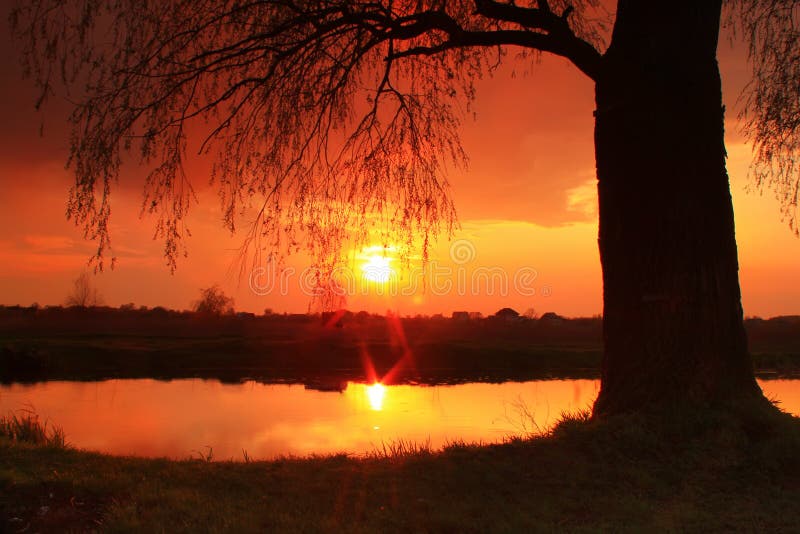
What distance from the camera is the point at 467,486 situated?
5.03 metres

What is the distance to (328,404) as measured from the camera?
16.0 metres

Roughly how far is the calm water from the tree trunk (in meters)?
2.01

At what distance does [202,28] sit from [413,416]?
9250 mm

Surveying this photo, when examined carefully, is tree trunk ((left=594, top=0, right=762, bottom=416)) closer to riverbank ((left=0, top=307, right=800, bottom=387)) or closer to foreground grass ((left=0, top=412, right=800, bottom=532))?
foreground grass ((left=0, top=412, right=800, bottom=532))

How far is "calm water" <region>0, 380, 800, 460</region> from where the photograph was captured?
429 inches

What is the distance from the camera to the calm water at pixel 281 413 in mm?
10906

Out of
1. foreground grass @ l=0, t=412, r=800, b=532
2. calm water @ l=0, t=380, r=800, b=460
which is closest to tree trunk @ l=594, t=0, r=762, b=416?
foreground grass @ l=0, t=412, r=800, b=532

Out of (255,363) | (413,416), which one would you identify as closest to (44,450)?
(413,416)

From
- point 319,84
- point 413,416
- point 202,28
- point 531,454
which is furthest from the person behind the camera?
point 413,416

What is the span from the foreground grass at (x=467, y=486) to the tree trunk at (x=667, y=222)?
50 centimetres

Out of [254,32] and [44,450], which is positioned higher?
[254,32]

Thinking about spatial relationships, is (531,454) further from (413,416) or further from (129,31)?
(413,416)

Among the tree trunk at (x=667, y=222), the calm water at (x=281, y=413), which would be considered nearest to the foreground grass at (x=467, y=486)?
the tree trunk at (x=667, y=222)

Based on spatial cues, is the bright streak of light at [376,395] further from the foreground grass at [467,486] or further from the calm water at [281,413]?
the foreground grass at [467,486]
